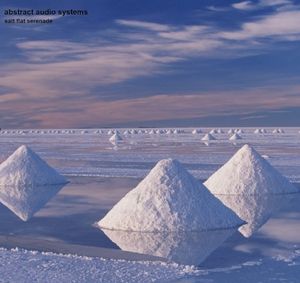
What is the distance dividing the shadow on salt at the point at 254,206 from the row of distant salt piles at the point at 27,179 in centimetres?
491

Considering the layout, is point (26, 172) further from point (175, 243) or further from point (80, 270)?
point (80, 270)

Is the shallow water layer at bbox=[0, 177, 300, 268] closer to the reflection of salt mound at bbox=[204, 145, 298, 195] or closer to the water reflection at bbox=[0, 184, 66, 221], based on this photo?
the water reflection at bbox=[0, 184, 66, 221]

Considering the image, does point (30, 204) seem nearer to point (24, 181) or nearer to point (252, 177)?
point (24, 181)

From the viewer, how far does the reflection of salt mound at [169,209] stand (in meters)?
11.1

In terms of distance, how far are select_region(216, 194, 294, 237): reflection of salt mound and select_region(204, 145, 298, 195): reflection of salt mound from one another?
38 cm

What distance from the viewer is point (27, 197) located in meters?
16.2

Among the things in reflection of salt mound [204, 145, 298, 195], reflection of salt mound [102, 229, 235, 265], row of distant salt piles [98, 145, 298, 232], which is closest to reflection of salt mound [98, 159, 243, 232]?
row of distant salt piles [98, 145, 298, 232]

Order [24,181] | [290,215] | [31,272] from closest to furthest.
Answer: [31,272] → [290,215] → [24,181]

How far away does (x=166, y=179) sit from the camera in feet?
39.2

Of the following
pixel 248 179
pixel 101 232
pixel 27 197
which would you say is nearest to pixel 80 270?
pixel 101 232

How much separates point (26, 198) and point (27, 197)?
0.20m

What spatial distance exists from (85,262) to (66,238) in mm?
1932

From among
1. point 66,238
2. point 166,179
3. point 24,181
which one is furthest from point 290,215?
point 24,181

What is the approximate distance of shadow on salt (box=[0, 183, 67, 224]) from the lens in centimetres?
1374
